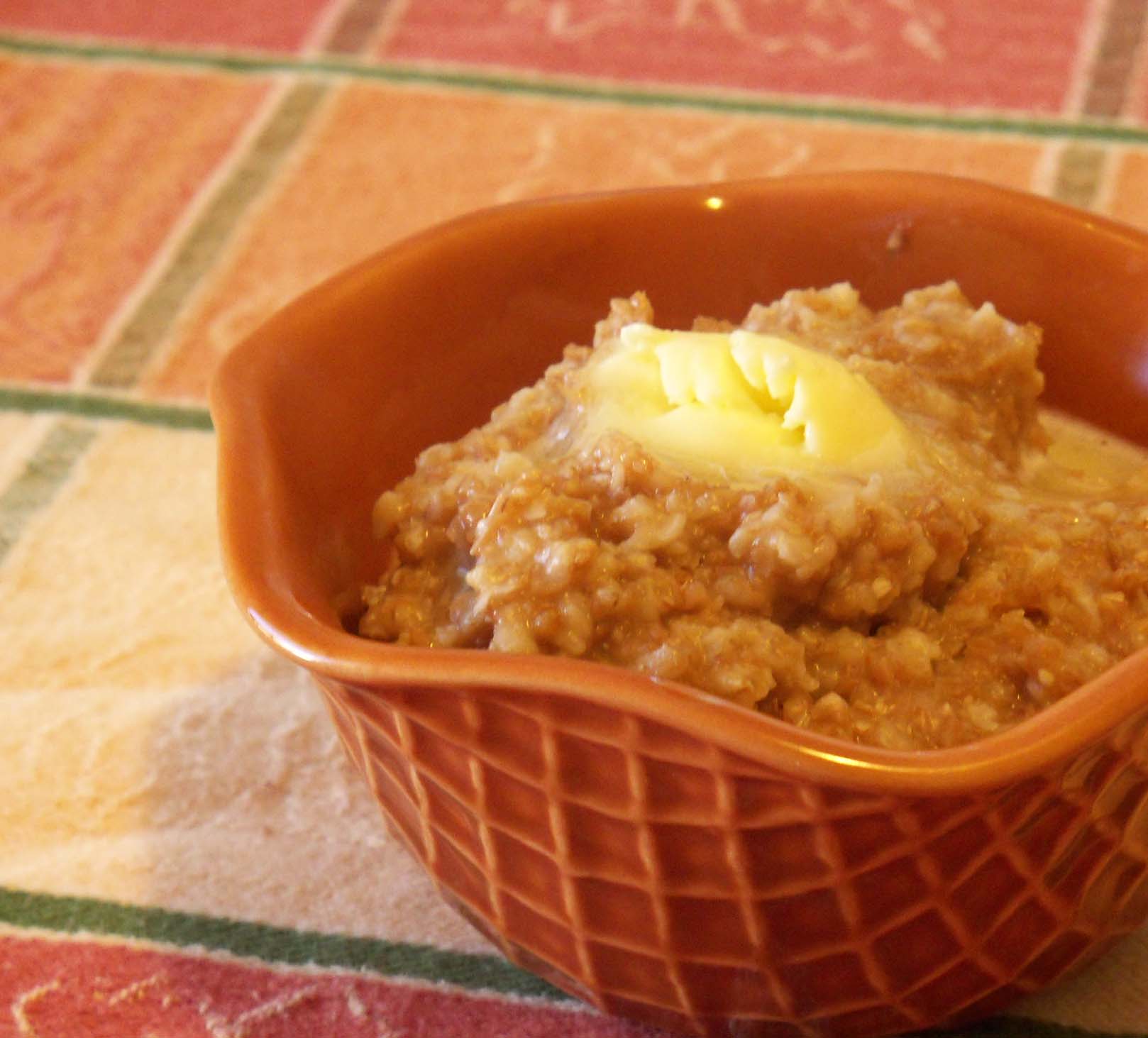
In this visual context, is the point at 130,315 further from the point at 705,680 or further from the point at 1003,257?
the point at 705,680

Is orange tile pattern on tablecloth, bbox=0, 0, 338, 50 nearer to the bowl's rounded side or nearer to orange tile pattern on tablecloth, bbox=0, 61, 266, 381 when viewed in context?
orange tile pattern on tablecloth, bbox=0, 61, 266, 381

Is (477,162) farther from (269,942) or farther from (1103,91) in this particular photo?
(269,942)

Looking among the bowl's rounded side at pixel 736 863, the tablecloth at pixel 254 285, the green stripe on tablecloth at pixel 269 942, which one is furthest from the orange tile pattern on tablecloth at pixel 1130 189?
the green stripe on tablecloth at pixel 269 942

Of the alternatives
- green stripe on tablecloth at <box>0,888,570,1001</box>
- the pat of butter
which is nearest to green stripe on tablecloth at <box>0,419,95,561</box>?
green stripe on tablecloth at <box>0,888,570,1001</box>

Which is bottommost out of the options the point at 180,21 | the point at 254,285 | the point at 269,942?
the point at 269,942

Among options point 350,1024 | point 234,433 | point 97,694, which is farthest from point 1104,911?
point 97,694

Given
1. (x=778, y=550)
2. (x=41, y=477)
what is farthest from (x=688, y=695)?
(x=41, y=477)

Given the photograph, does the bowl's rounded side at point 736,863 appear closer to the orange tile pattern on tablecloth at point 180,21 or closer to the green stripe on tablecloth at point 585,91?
the green stripe on tablecloth at point 585,91
